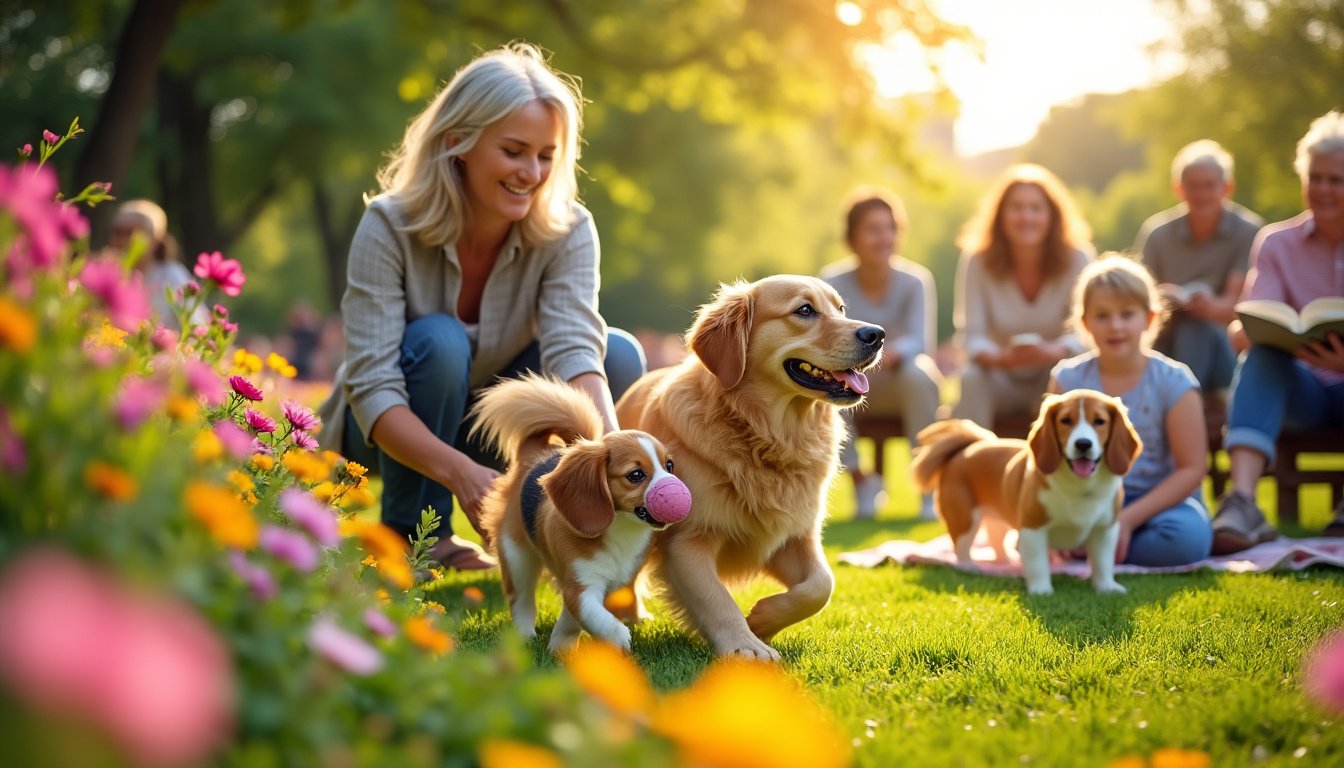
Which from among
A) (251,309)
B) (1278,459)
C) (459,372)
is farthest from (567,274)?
(251,309)

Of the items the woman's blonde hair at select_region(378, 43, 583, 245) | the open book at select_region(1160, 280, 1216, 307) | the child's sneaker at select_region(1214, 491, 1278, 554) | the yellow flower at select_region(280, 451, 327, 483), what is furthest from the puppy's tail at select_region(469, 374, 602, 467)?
the open book at select_region(1160, 280, 1216, 307)

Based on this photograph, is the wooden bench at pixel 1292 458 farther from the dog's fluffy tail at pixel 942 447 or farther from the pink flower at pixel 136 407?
the pink flower at pixel 136 407

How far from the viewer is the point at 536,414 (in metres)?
3.79

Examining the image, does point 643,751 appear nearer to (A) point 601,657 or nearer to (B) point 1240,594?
(A) point 601,657

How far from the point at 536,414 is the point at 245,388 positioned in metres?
0.96

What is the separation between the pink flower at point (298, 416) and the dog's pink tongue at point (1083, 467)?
9.34ft

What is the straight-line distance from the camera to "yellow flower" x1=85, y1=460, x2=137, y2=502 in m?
1.43

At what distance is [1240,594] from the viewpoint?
4.25 meters

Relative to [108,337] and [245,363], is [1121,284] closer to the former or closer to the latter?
[245,363]

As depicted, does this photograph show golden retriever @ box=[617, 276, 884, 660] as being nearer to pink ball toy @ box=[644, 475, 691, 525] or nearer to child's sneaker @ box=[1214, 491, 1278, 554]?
pink ball toy @ box=[644, 475, 691, 525]

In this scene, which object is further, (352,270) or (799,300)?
(352,270)

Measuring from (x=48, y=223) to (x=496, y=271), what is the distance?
3.01 m

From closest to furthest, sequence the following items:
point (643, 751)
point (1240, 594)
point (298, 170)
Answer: point (643, 751) < point (1240, 594) < point (298, 170)

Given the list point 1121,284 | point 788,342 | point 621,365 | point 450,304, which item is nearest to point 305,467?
point 788,342
